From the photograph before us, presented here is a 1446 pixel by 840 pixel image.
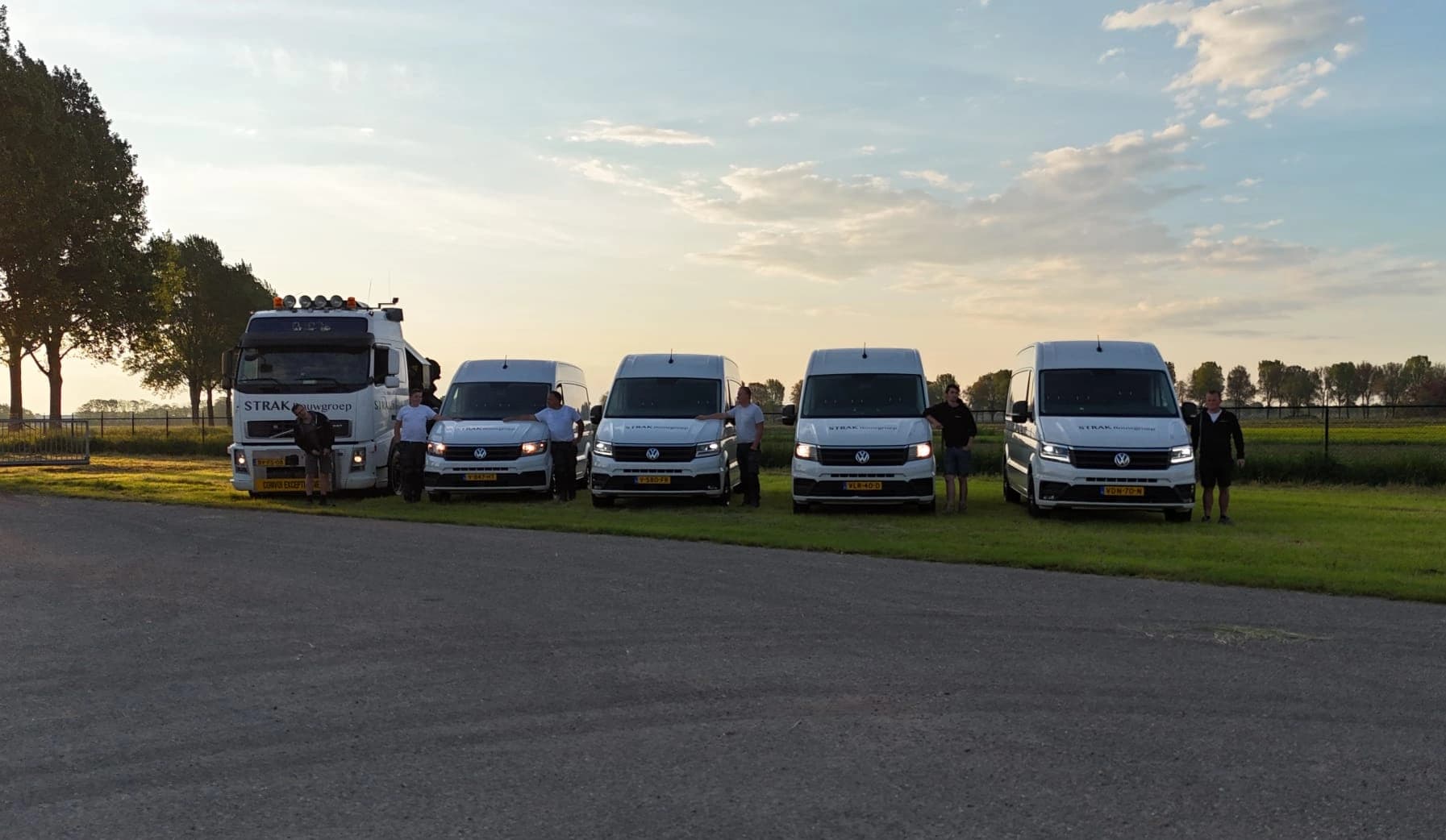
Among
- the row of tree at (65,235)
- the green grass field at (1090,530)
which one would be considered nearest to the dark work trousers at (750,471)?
the green grass field at (1090,530)

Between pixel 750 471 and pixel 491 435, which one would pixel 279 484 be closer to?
pixel 491 435

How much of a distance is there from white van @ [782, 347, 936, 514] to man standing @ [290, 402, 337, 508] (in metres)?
7.59

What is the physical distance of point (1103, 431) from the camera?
1590 centimetres

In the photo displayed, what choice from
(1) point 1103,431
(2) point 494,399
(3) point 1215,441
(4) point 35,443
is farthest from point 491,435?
(4) point 35,443

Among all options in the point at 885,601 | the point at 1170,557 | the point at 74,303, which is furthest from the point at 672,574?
the point at 74,303

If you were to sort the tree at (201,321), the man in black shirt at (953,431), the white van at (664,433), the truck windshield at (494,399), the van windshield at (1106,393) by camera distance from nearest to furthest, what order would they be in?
the van windshield at (1106,393), the man in black shirt at (953,431), the white van at (664,433), the truck windshield at (494,399), the tree at (201,321)

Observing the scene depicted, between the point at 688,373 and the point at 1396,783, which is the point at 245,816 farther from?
the point at 688,373

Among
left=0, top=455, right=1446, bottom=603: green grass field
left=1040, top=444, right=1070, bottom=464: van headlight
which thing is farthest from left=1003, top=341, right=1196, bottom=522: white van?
left=0, top=455, right=1446, bottom=603: green grass field

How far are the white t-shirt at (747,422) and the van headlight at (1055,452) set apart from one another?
4.55 meters

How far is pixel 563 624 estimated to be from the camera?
8.48m

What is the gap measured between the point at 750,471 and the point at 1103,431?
558 centimetres

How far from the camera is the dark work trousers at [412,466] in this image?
19.8 meters

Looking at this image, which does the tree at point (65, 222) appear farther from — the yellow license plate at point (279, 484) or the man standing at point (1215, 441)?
the man standing at point (1215, 441)

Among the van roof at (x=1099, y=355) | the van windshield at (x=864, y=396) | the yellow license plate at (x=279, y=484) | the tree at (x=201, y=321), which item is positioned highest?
the tree at (x=201, y=321)
